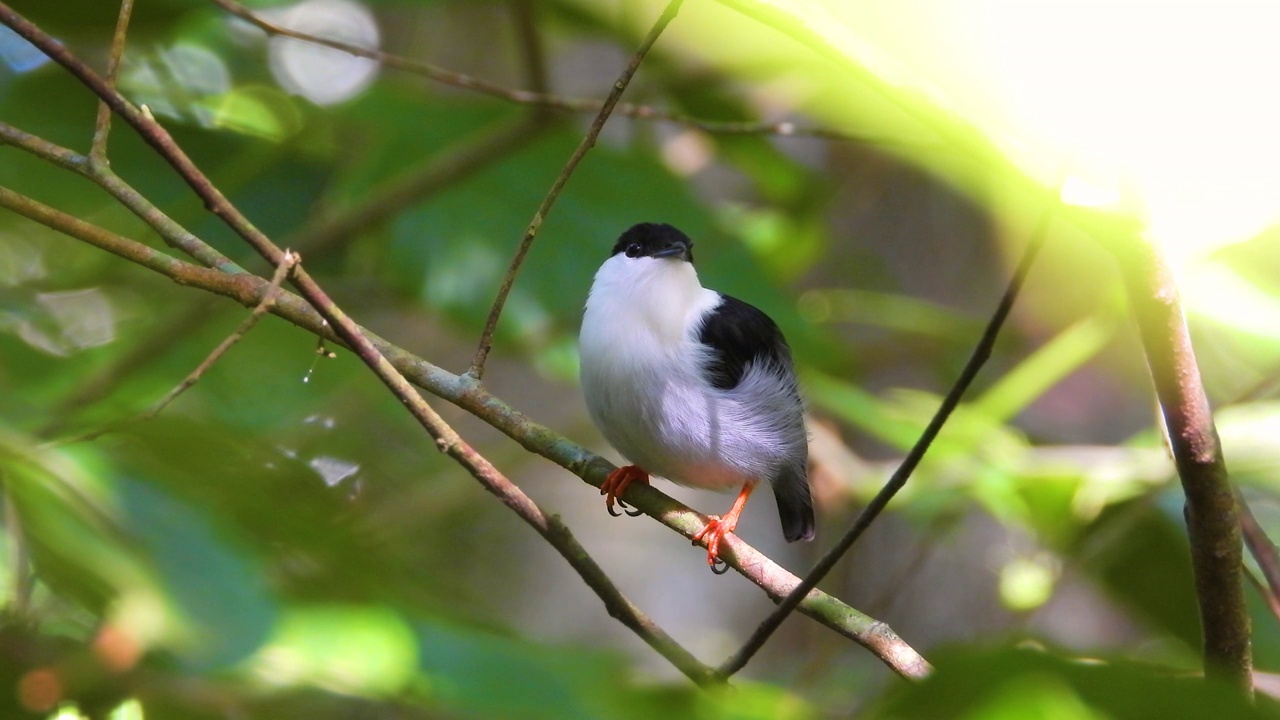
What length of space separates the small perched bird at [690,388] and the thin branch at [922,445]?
0.83 m

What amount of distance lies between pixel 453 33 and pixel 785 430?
4403 millimetres

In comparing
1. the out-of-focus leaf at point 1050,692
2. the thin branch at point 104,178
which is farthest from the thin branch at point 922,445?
the thin branch at point 104,178

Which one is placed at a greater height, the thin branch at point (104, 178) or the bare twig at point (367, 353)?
the thin branch at point (104, 178)

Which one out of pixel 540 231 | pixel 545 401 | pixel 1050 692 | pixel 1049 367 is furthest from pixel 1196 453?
pixel 545 401

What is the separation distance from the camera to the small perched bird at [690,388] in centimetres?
267

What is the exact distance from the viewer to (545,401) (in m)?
6.06

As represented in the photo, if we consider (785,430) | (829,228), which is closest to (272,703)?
(785,430)

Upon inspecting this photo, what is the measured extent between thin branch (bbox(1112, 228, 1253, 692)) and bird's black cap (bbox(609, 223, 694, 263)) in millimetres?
1647

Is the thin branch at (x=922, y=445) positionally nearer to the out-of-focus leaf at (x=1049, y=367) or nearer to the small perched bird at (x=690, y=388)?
the small perched bird at (x=690, y=388)

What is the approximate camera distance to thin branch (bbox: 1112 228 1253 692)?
1.51 m

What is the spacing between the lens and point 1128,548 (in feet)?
10.8

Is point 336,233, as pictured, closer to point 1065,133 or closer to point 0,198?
point 0,198

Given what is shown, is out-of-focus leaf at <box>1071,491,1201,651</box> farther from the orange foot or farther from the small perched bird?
the orange foot

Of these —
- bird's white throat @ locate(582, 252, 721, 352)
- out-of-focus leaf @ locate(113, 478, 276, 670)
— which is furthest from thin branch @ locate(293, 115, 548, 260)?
out-of-focus leaf @ locate(113, 478, 276, 670)
